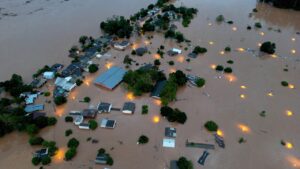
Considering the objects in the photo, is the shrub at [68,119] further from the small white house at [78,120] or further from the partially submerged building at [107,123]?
the partially submerged building at [107,123]

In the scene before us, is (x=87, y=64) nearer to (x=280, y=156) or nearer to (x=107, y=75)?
(x=107, y=75)

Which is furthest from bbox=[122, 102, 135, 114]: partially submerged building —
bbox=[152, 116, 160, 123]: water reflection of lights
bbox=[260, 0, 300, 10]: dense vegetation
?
bbox=[260, 0, 300, 10]: dense vegetation

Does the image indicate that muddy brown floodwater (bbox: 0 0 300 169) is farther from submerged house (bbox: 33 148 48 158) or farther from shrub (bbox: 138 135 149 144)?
submerged house (bbox: 33 148 48 158)

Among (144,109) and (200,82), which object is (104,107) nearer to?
(144,109)

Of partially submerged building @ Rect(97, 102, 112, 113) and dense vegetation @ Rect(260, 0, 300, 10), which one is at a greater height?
dense vegetation @ Rect(260, 0, 300, 10)

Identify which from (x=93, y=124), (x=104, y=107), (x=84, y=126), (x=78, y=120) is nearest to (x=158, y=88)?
(x=104, y=107)

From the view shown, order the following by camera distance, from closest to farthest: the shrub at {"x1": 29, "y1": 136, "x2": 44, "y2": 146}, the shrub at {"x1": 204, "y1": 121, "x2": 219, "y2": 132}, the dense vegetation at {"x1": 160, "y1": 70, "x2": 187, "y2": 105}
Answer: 1. the shrub at {"x1": 29, "y1": 136, "x2": 44, "y2": 146}
2. the shrub at {"x1": 204, "y1": 121, "x2": 219, "y2": 132}
3. the dense vegetation at {"x1": 160, "y1": 70, "x2": 187, "y2": 105}

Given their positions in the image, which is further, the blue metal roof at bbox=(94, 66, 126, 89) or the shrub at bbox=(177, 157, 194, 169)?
the blue metal roof at bbox=(94, 66, 126, 89)

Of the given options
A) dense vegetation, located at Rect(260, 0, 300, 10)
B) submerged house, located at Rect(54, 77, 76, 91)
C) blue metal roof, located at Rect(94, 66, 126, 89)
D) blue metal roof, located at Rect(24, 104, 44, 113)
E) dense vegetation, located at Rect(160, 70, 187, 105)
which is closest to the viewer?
blue metal roof, located at Rect(24, 104, 44, 113)
